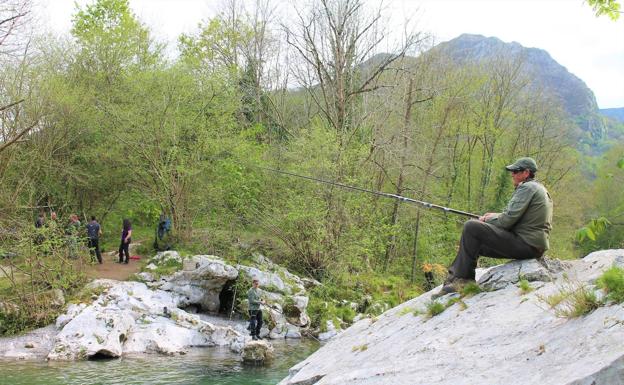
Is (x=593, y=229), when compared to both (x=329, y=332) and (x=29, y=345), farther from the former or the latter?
(x=329, y=332)

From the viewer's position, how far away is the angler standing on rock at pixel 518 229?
5.95 metres

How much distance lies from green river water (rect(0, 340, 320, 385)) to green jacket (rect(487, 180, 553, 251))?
27.7 ft

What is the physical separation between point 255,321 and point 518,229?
12.2 metres

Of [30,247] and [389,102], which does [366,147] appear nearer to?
[389,102]

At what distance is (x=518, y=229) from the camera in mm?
6020

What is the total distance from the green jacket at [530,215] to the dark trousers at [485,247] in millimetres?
83

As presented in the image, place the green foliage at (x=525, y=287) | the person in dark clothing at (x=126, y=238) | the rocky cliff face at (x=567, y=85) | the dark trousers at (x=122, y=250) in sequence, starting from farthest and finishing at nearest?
1. the rocky cliff face at (x=567, y=85)
2. the dark trousers at (x=122, y=250)
3. the person in dark clothing at (x=126, y=238)
4. the green foliage at (x=525, y=287)

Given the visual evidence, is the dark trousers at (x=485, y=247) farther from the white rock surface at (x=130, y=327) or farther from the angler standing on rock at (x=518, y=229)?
the white rock surface at (x=130, y=327)

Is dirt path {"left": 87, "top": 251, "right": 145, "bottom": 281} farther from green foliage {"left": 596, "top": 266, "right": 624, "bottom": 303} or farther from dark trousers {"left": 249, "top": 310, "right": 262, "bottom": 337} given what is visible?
green foliage {"left": 596, "top": 266, "right": 624, "bottom": 303}

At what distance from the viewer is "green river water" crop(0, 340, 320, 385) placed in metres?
12.2

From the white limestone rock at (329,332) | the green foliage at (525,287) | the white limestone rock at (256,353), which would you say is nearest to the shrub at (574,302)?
the green foliage at (525,287)

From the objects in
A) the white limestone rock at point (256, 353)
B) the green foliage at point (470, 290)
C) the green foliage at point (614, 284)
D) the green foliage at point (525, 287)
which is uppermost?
the green foliage at point (614, 284)

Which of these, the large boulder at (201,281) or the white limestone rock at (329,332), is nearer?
the white limestone rock at (329,332)

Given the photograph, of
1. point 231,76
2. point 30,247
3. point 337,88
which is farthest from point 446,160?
point 30,247
